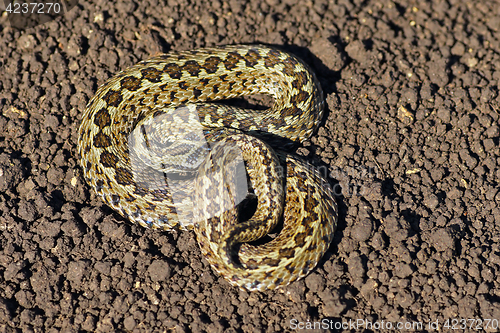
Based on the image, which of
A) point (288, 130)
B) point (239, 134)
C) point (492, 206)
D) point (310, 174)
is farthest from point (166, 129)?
point (492, 206)

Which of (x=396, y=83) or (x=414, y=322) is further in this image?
(x=396, y=83)

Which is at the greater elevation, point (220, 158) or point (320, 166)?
point (220, 158)

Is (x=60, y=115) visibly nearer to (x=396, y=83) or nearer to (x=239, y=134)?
(x=239, y=134)

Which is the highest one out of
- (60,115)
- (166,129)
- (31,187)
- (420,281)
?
(60,115)

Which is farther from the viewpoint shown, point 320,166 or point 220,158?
point 320,166
